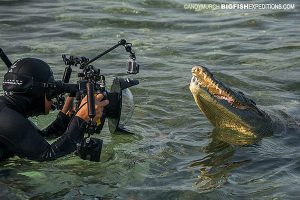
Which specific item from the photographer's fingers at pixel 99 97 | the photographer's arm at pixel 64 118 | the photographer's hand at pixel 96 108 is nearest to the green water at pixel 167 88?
the photographer's arm at pixel 64 118

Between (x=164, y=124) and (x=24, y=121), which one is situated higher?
(x=24, y=121)

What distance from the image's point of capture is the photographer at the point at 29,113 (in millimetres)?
6316

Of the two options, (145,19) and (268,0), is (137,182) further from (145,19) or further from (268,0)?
(268,0)

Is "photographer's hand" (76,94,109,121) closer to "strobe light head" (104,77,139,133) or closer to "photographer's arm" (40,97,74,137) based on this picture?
"strobe light head" (104,77,139,133)

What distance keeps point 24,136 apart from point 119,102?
4.01 feet

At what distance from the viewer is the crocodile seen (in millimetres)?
8242

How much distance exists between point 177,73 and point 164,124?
2935 millimetres

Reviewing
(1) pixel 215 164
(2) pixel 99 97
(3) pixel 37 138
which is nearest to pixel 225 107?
(1) pixel 215 164

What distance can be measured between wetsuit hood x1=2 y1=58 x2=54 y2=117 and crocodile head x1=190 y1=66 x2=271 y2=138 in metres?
2.33

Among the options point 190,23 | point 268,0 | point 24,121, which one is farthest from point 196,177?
point 268,0

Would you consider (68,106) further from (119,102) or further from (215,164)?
(215,164)

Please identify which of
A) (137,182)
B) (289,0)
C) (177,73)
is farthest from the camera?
(289,0)

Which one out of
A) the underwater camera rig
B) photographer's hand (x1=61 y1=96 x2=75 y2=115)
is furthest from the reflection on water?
photographer's hand (x1=61 y1=96 x2=75 y2=115)

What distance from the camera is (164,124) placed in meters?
9.28
